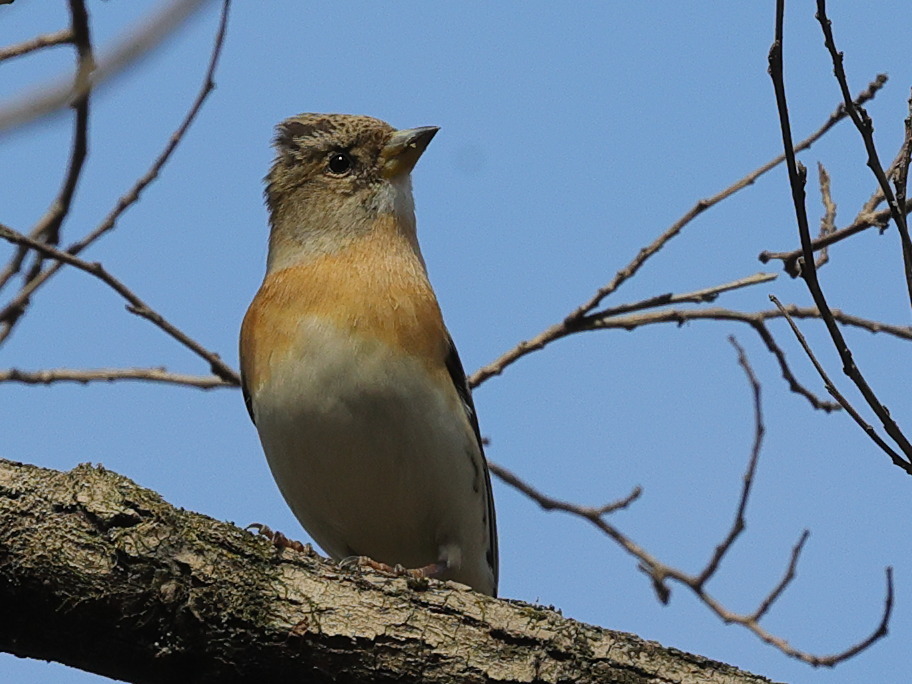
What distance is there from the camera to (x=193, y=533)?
452 centimetres

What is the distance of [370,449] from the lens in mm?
6098

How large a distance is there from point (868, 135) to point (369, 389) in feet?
9.54

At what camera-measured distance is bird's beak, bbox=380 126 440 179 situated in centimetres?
731

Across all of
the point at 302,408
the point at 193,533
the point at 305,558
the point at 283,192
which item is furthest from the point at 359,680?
the point at 283,192

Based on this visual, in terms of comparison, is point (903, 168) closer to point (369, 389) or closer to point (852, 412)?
point (852, 412)

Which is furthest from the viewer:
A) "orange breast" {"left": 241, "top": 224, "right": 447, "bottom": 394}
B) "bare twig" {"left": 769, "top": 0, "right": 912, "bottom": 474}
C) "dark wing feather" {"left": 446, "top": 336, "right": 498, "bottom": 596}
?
"dark wing feather" {"left": 446, "top": 336, "right": 498, "bottom": 596}

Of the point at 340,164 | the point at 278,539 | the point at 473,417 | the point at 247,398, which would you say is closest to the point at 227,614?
the point at 278,539

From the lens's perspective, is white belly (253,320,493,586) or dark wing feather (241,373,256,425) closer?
white belly (253,320,493,586)

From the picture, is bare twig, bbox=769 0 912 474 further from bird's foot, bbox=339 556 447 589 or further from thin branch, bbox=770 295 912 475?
bird's foot, bbox=339 556 447 589

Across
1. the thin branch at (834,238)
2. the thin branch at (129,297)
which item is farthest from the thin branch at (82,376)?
the thin branch at (834,238)

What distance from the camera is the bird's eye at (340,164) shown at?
746 cm

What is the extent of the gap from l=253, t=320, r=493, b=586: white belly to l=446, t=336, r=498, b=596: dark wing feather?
0.49 feet

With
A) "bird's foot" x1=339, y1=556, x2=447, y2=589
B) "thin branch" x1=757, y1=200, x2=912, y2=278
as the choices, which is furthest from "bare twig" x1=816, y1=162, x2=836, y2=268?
"bird's foot" x1=339, y1=556, x2=447, y2=589

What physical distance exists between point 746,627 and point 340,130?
3877 mm
